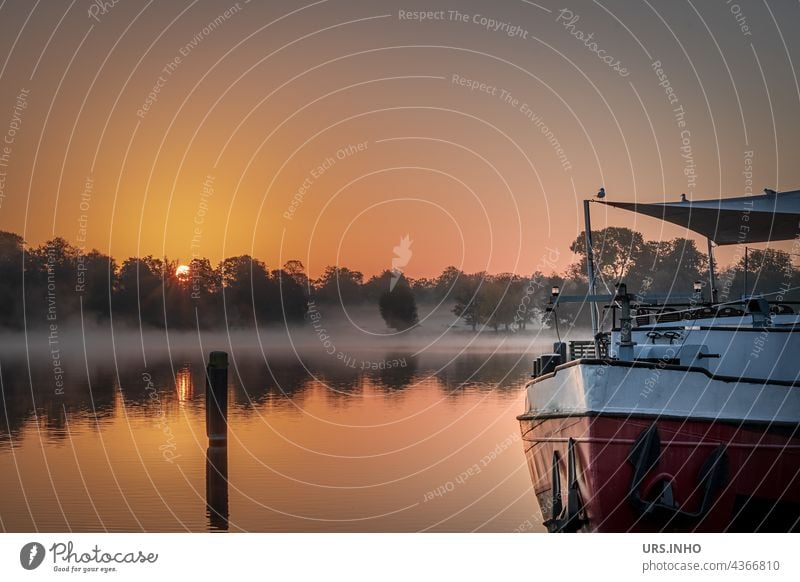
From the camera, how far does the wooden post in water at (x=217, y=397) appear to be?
33.5 m

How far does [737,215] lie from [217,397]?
46.5 ft

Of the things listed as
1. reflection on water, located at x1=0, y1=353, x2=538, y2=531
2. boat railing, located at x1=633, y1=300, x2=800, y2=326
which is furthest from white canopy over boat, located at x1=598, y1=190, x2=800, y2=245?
reflection on water, located at x1=0, y1=353, x2=538, y2=531

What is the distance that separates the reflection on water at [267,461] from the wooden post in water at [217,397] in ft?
1.84

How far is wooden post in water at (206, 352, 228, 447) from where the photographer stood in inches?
1320

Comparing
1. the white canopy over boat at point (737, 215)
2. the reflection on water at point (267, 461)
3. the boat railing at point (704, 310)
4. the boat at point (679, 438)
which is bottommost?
the reflection on water at point (267, 461)

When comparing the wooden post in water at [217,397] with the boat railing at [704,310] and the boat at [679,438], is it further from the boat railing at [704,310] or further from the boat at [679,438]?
the boat at [679,438]

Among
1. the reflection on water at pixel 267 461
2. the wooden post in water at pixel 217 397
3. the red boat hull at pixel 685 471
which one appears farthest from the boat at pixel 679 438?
the wooden post in water at pixel 217 397

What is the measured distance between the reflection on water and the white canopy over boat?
7836mm

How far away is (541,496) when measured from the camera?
25625 mm

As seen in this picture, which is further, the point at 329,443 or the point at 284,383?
the point at 284,383

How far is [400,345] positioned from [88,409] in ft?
405
